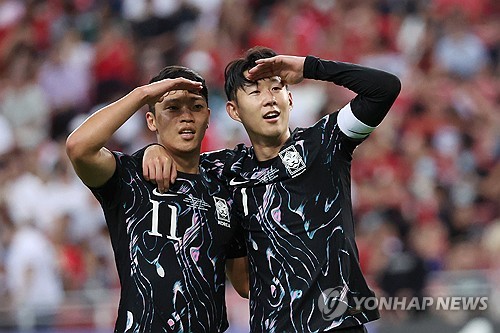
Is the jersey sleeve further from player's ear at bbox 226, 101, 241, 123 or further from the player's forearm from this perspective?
the player's forearm

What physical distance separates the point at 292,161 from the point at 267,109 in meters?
0.29

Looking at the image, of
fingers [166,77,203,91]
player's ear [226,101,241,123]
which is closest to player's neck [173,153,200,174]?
player's ear [226,101,241,123]

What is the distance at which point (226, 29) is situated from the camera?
44.8ft

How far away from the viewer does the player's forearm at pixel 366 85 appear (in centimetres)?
550

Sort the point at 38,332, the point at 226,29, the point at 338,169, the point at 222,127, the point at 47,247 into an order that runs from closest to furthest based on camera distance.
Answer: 1. the point at 338,169
2. the point at 38,332
3. the point at 47,247
4. the point at 222,127
5. the point at 226,29

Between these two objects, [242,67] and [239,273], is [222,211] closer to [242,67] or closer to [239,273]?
[239,273]

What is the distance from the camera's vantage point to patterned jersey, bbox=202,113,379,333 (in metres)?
5.49

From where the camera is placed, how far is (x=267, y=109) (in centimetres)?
578

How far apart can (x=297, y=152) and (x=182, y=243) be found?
0.71 metres

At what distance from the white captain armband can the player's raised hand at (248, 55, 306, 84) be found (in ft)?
0.89

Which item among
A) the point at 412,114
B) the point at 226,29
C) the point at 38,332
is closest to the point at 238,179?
the point at 38,332

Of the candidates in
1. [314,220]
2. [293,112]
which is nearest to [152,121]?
[314,220]

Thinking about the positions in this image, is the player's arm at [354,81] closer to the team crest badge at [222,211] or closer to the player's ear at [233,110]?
the player's ear at [233,110]

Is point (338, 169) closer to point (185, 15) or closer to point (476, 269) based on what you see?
point (476, 269)
